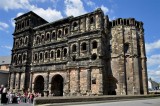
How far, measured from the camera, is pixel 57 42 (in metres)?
35.7

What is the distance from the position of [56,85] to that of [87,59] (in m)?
9.16

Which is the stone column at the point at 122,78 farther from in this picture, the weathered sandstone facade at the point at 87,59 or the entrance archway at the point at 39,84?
the entrance archway at the point at 39,84

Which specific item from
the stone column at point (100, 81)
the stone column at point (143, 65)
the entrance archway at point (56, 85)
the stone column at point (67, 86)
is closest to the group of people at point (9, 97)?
the stone column at point (67, 86)

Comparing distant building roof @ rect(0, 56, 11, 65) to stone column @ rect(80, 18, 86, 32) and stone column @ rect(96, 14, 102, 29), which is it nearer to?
stone column @ rect(80, 18, 86, 32)

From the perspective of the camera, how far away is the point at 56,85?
3528 centimetres

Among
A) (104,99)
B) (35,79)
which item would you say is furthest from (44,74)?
(104,99)

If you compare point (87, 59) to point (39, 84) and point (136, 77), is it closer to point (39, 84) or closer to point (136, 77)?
point (136, 77)

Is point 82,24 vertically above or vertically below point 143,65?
above

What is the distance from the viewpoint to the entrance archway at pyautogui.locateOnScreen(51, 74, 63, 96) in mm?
34325

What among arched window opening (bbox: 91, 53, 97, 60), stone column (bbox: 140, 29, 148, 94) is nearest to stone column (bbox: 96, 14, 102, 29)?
arched window opening (bbox: 91, 53, 97, 60)

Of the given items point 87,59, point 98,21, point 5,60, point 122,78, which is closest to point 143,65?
point 122,78

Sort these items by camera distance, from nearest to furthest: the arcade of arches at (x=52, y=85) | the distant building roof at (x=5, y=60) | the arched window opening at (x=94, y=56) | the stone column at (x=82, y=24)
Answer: the arched window opening at (x=94, y=56)
the stone column at (x=82, y=24)
the arcade of arches at (x=52, y=85)
the distant building roof at (x=5, y=60)

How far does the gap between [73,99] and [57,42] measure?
1971 centimetres

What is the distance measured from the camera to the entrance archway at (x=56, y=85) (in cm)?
3433
